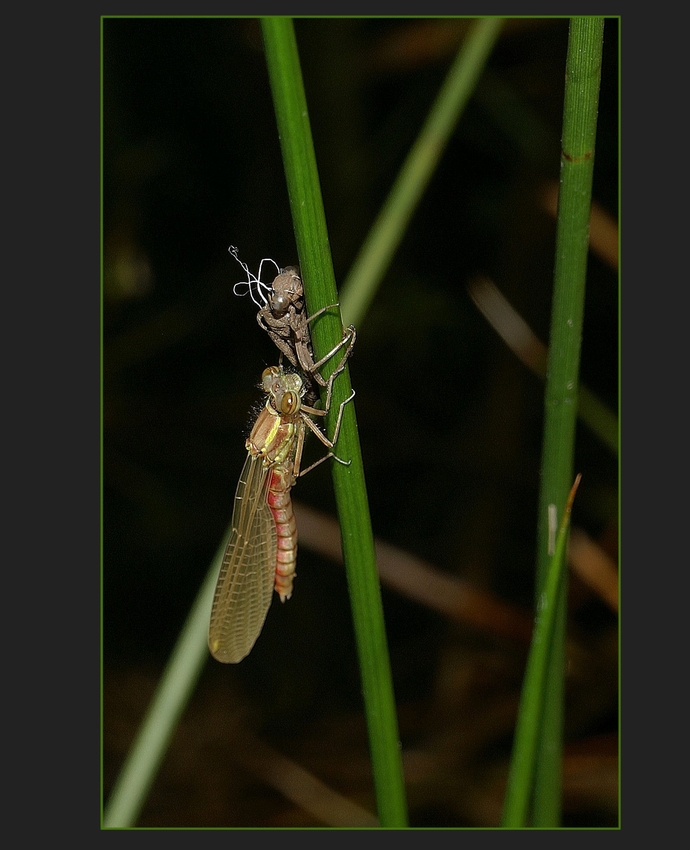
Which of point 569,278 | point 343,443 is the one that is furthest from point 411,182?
point 343,443

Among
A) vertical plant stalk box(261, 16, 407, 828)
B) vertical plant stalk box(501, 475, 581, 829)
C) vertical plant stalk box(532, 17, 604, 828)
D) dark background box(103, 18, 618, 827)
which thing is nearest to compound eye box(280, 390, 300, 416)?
vertical plant stalk box(261, 16, 407, 828)

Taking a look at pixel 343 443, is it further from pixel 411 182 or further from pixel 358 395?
pixel 358 395

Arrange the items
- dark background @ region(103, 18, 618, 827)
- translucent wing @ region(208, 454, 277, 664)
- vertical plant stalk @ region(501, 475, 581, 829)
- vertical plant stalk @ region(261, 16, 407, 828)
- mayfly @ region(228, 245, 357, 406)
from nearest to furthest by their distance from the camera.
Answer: vertical plant stalk @ region(261, 16, 407, 828)
vertical plant stalk @ region(501, 475, 581, 829)
mayfly @ region(228, 245, 357, 406)
translucent wing @ region(208, 454, 277, 664)
dark background @ region(103, 18, 618, 827)

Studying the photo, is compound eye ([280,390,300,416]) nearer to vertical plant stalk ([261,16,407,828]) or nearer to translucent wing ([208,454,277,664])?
translucent wing ([208,454,277,664])

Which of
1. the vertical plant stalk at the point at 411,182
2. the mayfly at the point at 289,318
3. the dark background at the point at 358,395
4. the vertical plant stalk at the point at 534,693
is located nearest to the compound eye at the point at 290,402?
the mayfly at the point at 289,318

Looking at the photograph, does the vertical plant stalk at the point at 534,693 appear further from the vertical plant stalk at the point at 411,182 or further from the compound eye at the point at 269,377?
the compound eye at the point at 269,377
